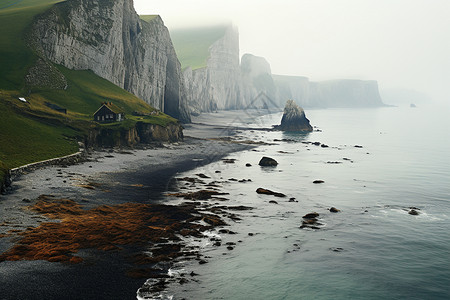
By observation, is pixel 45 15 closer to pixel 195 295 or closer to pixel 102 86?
pixel 102 86

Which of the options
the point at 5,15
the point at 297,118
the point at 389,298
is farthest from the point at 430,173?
the point at 5,15

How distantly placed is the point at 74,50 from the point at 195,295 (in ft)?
420

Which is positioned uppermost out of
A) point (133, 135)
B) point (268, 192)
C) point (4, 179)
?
point (133, 135)

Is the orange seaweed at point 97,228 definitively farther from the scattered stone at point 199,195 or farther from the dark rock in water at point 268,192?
the dark rock in water at point 268,192


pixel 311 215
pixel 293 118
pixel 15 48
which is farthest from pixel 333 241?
pixel 293 118

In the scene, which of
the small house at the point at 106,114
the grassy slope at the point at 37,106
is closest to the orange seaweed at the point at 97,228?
the grassy slope at the point at 37,106

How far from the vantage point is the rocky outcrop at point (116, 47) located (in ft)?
410

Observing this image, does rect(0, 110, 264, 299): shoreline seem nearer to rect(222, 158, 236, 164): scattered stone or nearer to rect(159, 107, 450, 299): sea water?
rect(222, 158, 236, 164): scattered stone

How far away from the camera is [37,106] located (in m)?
88.3

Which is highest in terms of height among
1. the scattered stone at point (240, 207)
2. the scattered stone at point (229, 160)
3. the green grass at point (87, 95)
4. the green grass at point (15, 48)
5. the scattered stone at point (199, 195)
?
the green grass at point (15, 48)

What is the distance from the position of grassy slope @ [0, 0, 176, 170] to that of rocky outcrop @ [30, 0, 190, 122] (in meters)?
5.93

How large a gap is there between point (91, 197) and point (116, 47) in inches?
4556

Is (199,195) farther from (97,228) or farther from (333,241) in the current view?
(333,241)

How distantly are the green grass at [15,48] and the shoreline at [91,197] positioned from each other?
42719mm
